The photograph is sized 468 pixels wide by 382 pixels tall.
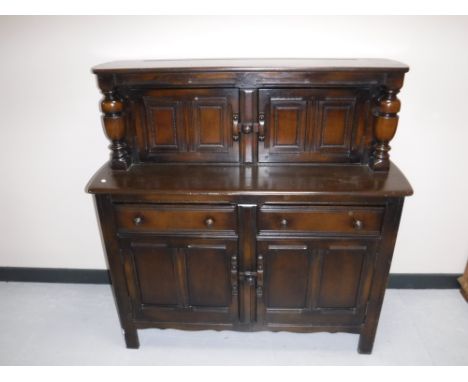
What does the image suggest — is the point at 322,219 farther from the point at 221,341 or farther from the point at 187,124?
the point at 221,341

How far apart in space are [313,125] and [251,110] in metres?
0.31

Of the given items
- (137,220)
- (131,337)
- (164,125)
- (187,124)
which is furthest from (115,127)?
(131,337)

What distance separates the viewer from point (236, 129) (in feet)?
5.48

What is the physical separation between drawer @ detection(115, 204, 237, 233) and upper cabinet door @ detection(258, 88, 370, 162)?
385 mm

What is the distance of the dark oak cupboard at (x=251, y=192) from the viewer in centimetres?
150

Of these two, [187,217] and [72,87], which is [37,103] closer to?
[72,87]

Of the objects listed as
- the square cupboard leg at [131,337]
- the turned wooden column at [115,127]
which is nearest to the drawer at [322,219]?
the turned wooden column at [115,127]

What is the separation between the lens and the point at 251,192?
4.84ft

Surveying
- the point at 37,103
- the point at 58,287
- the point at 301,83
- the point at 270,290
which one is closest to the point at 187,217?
the point at 270,290

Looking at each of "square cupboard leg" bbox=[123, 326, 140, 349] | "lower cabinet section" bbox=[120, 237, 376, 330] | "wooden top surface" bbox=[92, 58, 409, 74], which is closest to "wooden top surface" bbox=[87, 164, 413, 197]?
"lower cabinet section" bbox=[120, 237, 376, 330]

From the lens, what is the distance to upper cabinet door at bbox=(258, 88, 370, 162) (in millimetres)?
1622

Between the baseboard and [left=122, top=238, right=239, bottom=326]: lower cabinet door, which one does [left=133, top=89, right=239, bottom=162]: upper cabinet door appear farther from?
the baseboard

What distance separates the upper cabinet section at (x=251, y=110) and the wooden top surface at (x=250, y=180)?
6cm

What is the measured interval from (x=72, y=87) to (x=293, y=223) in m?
1.39
